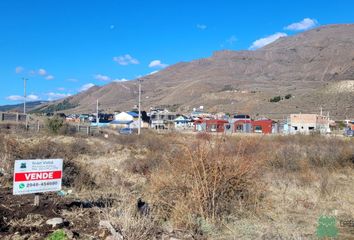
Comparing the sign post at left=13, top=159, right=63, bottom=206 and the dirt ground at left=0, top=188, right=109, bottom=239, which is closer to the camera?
the dirt ground at left=0, top=188, right=109, bottom=239

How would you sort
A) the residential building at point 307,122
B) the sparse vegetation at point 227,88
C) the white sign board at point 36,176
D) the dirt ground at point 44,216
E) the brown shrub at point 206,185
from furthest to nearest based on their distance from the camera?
the sparse vegetation at point 227,88 < the residential building at point 307,122 < the brown shrub at point 206,185 < the white sign board at point 36,176 < the dirt ground at point 44,216

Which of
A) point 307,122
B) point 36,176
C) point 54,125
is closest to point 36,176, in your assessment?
point 36,176

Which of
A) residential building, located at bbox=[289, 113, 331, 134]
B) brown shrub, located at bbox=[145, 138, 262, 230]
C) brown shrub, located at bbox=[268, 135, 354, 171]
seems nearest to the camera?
brown shrub, located at bbox=[145, 138, 262, 230]

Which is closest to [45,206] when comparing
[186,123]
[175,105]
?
[186,123]

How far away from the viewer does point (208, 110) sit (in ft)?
447

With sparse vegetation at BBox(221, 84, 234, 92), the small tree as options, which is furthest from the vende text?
sparse vegetation at BBox(221, 84, 234, 92)

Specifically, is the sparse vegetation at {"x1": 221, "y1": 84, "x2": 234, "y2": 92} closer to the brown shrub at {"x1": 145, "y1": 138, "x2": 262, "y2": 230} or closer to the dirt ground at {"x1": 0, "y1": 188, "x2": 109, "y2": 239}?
the brown shrub at {"x1": 145, "y1": 138, "x2": 262, "y2": 230}

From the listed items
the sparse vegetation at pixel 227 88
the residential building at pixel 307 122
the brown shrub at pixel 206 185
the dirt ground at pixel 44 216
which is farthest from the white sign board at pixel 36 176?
the sparse vegetation at pixel 227 88

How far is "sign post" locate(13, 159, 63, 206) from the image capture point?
8.15 meters

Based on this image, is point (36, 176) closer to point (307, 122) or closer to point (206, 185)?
point (206, 185)

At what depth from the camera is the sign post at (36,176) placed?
8.15m

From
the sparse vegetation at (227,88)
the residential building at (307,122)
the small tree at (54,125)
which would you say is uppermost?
the sparse vegetation at (227,88)

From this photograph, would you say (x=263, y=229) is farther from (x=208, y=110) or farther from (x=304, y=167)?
(x=208, y=110)

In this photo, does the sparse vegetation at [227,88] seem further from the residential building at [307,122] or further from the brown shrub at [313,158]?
the brown shrub at [313,158]
